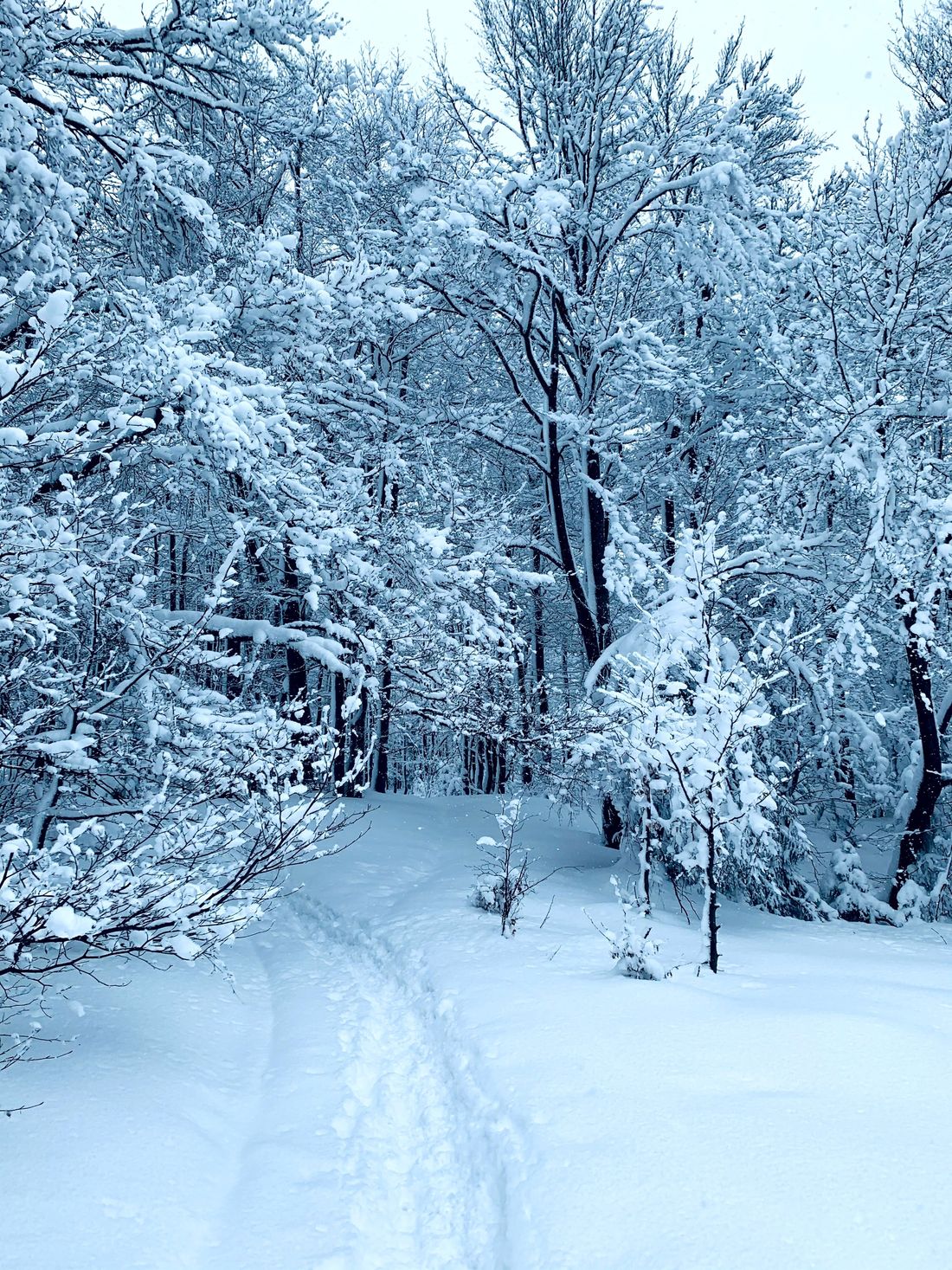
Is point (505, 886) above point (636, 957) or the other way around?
above

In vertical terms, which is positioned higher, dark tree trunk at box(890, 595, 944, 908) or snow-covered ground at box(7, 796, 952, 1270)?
dark tree trunk at box(890, 595, 944, 908)

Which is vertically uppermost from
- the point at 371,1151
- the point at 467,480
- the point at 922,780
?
the point at 467,480

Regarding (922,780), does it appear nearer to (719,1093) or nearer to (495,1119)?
(719,1093)

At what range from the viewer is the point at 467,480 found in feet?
43.6

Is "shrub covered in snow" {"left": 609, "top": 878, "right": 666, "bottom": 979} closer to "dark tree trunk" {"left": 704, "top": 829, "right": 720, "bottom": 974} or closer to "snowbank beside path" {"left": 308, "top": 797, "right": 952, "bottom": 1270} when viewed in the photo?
"snowbank beside path" {"left": 308, "top": 797, "right": 952, "bottom": 1270}

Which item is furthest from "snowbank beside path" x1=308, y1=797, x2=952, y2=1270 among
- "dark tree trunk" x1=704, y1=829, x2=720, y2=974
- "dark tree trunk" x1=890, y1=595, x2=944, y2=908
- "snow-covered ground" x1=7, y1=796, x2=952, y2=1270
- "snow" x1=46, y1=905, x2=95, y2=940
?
"dark tree trunk" x1=890, y1=595, x2=944, y2=908

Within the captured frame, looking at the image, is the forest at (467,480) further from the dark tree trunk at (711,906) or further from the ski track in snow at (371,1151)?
Answer: the ski track in snow at (371,1151)

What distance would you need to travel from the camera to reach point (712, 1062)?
154 inches

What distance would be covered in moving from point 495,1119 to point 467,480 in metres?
10.7

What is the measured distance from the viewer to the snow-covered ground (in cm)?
282

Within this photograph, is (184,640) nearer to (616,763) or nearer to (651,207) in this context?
(616,763)

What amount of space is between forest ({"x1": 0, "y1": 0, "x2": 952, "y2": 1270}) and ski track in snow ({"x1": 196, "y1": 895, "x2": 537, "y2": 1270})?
7.4 inches

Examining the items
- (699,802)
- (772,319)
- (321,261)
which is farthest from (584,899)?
(321,261)

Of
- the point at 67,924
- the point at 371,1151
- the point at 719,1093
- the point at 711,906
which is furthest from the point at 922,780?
the point at 67,924
